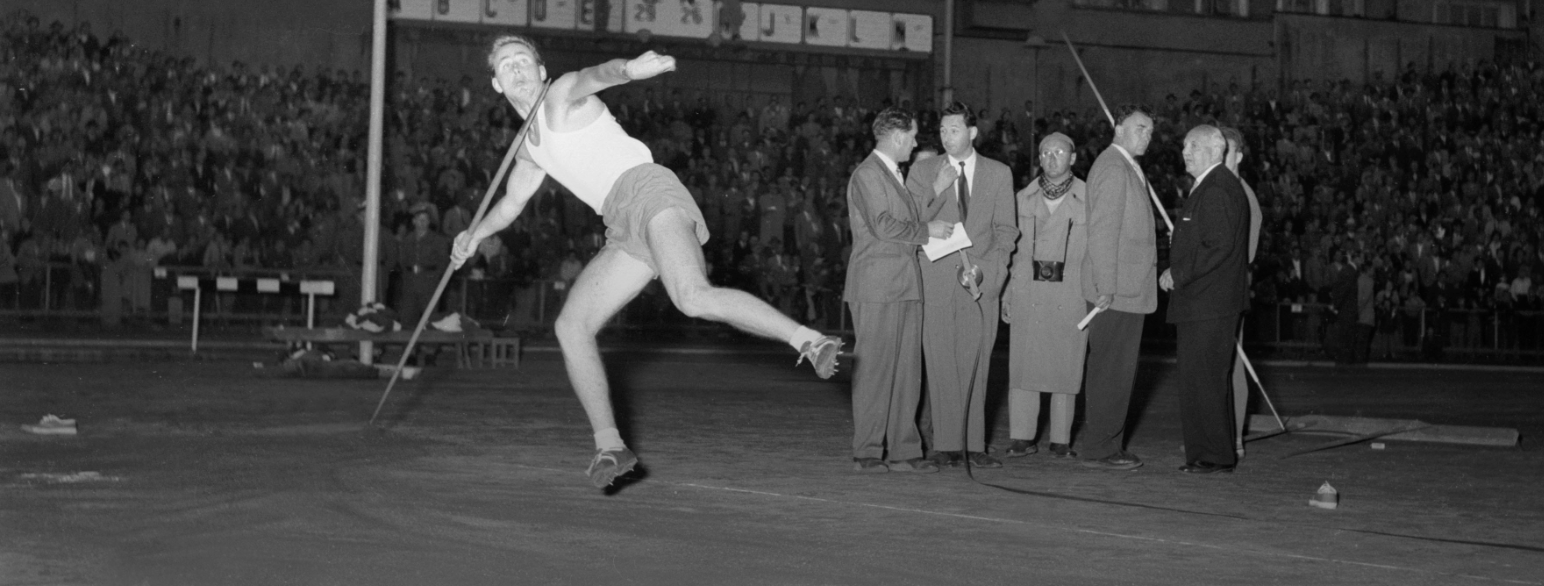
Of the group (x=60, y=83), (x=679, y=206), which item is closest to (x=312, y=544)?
(x=679, y=206)

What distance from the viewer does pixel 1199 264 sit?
9.45 m

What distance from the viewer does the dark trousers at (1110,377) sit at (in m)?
9.69

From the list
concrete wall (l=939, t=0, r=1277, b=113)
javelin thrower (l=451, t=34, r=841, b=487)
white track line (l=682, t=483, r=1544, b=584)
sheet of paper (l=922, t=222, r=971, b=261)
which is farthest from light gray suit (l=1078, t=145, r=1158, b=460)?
concrete wall (l=939, t=0, r=1277, b=113)

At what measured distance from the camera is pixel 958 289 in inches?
375

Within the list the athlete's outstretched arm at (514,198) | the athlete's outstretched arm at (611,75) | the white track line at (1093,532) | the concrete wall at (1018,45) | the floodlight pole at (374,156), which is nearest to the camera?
the white track line at (1093,532)

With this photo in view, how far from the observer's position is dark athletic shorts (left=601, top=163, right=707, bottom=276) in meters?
7.40

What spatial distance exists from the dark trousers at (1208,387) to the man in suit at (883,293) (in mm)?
1389

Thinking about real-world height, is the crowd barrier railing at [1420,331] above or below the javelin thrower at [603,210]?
below

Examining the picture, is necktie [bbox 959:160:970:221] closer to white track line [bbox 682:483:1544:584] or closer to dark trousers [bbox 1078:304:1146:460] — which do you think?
dark trousers [bbox 1078:304:1146:460]

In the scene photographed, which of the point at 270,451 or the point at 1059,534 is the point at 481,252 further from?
the point at 1059,534

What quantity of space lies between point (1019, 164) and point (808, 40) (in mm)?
6919

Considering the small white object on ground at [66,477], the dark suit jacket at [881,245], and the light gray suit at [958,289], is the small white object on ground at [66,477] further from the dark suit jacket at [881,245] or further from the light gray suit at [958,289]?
the light gray suit at [958,289]

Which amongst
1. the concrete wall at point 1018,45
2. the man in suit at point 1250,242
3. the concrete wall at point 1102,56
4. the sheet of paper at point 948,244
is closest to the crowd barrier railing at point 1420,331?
the concrete wall at point 1018,45

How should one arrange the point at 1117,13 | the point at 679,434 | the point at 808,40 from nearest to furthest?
the point at 679,434, the point at 808,40, the point at 1117,13
